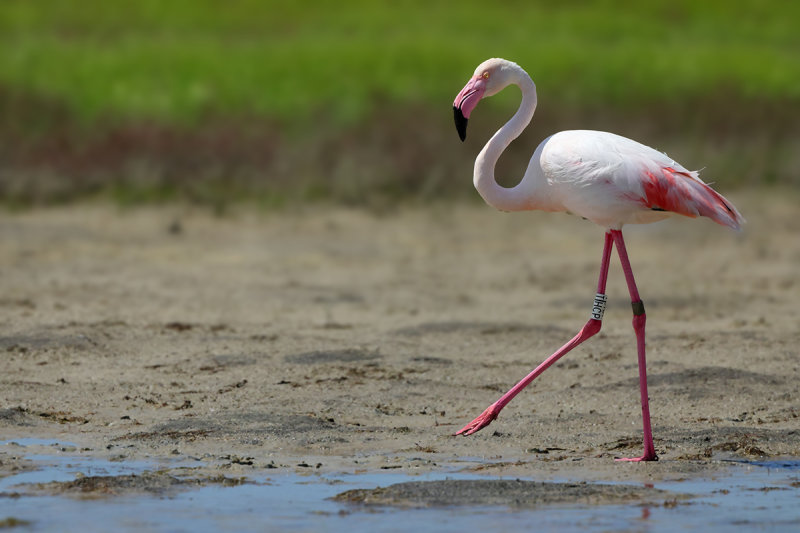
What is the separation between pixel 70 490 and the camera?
5148mm

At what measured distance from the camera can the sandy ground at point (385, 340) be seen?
6074mm

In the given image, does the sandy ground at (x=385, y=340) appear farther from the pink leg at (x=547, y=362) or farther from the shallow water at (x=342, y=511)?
the shallow water at (x=342, y=511)

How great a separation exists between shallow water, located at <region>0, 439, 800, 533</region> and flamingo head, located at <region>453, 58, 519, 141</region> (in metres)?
1.92

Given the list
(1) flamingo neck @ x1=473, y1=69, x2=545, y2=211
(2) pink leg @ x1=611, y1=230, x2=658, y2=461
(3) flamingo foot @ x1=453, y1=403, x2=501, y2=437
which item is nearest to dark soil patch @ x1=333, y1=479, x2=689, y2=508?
(2) pink leg @ x1=611, y1=230, x2=658, y2=461

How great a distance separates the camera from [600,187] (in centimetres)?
598

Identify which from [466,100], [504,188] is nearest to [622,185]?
[504,188]

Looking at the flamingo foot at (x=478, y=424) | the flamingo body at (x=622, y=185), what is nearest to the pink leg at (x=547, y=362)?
the flamingo foot at (x=478, y=424)

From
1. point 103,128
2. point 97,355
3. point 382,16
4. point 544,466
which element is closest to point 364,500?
point 544,466

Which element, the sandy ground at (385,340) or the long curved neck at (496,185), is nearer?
the sandy ground at (385,340)

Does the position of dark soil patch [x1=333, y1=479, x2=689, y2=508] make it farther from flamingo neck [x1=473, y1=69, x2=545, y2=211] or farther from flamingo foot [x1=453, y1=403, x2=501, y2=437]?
flamingo neck [x1=473, y1=69, x2=545, y2=211]

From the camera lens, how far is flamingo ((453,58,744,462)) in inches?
234

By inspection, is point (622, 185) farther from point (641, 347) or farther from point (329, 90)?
point (329, 90)

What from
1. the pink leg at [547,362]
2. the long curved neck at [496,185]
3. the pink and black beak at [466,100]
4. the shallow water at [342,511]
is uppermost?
the pink and black beak at [466,100]

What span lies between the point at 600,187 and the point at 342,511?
6.64ft
